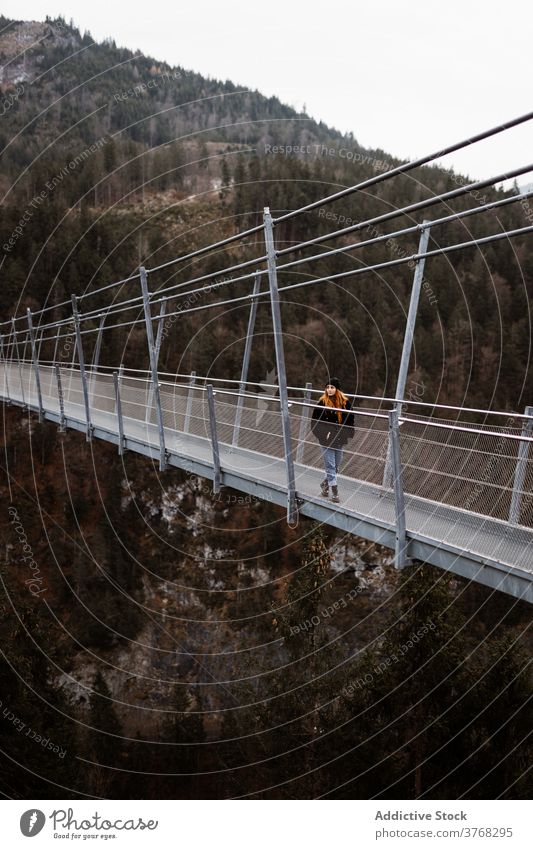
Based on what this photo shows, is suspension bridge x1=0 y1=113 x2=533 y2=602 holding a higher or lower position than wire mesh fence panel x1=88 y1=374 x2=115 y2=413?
lower

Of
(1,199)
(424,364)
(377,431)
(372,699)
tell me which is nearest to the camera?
(377,431)

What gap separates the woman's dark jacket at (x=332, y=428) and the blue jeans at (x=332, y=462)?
6cm

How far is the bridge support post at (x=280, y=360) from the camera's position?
219 inches

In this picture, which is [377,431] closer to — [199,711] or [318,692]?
[318,692]

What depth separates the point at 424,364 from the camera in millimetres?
34688

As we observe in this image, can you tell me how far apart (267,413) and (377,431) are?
1.99 meters

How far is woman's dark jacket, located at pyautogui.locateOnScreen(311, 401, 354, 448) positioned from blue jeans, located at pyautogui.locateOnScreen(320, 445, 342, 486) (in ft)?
0.19

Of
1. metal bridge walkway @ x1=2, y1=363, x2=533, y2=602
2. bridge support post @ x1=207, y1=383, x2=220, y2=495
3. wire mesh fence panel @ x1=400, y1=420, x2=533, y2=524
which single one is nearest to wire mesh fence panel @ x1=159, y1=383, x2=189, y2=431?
metal bridge walkway @ x1=2, y1=363, x2=533, y2=602

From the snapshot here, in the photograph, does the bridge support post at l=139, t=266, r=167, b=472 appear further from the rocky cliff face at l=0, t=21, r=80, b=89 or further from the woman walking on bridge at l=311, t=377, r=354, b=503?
the rocky cliff face at l=0, t=21, r=80, b=89

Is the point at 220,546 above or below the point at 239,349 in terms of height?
below

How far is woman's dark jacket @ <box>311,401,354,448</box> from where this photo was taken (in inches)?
223

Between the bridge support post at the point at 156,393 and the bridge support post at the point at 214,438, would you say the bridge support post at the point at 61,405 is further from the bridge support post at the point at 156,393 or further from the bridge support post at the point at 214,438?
the bridge support post at the point at 214,438

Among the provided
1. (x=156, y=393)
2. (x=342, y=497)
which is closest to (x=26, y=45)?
(x=156, y=393)
